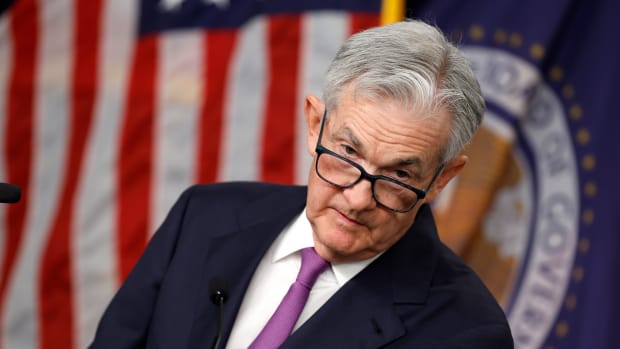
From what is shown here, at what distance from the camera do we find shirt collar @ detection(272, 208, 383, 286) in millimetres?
1908

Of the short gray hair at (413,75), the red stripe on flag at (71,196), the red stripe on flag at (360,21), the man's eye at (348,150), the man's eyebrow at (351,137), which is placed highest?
the short gray hair at (413,75)

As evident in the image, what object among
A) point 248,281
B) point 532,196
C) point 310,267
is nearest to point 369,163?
point 310,267

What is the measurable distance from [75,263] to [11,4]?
3.73 ft

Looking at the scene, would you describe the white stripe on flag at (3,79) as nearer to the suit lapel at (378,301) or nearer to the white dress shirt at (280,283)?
the white dress shirt at (280,283)

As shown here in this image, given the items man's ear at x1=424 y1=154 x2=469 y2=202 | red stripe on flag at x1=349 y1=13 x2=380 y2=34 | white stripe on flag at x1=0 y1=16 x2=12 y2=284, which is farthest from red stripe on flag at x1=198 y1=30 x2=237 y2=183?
man's ear at x1=424 y1=154 x2=469 y2=202

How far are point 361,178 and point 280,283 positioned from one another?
1.18ft

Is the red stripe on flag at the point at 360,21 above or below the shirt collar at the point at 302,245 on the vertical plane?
above

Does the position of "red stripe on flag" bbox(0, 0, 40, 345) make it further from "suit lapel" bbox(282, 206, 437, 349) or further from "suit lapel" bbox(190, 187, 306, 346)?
"suit lapel" bbox(282, 206, 437, 349)

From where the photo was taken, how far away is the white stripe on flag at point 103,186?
12.9 feet

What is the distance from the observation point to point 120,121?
3.91 metres

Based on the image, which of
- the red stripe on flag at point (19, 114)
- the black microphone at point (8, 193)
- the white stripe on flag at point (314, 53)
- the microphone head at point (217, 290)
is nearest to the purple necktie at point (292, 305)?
the microphone head at point (217, 290)

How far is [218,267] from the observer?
77.1 inches

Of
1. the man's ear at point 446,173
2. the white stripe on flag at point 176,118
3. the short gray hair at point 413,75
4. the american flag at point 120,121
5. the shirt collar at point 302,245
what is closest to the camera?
the short gray hair at point 413,75

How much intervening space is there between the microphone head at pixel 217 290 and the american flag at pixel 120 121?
1906 millimetres
